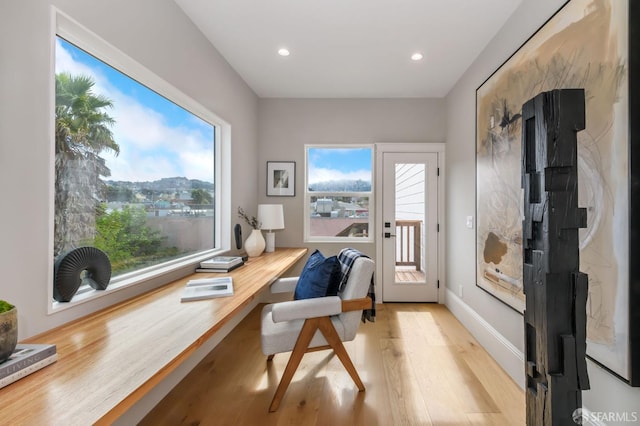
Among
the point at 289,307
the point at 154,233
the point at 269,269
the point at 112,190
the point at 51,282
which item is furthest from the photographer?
the point at 269,269

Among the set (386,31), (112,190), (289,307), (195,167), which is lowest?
(289,307)

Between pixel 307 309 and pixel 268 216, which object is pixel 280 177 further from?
pixel 307 309

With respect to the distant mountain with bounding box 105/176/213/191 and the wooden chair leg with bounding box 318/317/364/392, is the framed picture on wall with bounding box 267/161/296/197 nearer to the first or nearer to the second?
the distant mountain with bounding box 105/176/213/191

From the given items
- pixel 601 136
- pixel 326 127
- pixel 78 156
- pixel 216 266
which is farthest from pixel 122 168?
pixel 326 127

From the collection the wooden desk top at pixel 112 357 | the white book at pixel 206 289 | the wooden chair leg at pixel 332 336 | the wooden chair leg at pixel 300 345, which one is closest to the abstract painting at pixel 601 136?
the wooden chair leg at pixel 332 336

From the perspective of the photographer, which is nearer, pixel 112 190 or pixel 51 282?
pixel 51 282

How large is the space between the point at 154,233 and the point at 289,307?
42.3 inches

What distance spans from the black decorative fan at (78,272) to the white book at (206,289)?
41 cm

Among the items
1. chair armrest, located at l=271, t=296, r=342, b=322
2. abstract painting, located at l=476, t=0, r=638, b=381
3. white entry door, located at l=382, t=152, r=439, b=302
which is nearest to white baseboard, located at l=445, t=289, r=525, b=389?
white entry door, located at l=382, t=152, r=439, b=302

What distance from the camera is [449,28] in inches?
95.7

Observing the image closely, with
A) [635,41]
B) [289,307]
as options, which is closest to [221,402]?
[289,307]

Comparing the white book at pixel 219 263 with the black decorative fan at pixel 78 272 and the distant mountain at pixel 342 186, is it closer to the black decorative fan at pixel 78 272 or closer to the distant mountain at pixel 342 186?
the black decorative fan at pixel 78 272

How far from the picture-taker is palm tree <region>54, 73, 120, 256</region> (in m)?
1.37

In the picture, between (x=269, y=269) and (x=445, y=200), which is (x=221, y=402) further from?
(x=445, y=200)
